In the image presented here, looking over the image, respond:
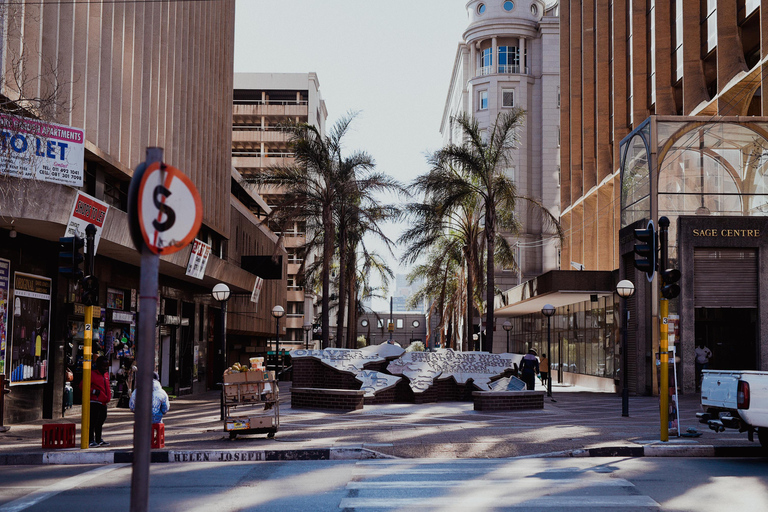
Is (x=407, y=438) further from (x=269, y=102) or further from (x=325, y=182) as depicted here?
(x=269, y=102)

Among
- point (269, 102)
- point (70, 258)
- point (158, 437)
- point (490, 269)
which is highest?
point (269, 102)

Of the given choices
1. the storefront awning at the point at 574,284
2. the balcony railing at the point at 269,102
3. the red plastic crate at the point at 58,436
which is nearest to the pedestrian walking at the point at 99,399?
the red plastic crate at the point at 58,436

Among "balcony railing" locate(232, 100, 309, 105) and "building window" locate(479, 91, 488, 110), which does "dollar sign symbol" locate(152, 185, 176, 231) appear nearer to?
"building window" locate(479, 91, 488, 110)

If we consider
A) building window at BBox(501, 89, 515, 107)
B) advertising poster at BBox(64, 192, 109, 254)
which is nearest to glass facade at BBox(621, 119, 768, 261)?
advertising poster at BBox(64, 192, 109, 254)

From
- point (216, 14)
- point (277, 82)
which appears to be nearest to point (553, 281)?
point (216, 14)

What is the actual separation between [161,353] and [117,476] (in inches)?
762

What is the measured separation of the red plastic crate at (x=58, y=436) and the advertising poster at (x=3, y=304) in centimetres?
514

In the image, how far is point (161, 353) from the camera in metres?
29.5

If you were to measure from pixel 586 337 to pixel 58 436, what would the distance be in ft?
94.0

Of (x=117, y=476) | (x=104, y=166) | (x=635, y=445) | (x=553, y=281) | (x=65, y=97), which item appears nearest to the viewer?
(x=117, y=476)

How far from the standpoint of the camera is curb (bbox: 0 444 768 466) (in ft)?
40.5

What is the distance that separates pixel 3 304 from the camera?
17.4 meters

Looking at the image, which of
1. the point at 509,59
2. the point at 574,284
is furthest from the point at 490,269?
the point at 509,59

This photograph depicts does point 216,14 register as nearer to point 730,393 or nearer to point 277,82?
point 730,393
